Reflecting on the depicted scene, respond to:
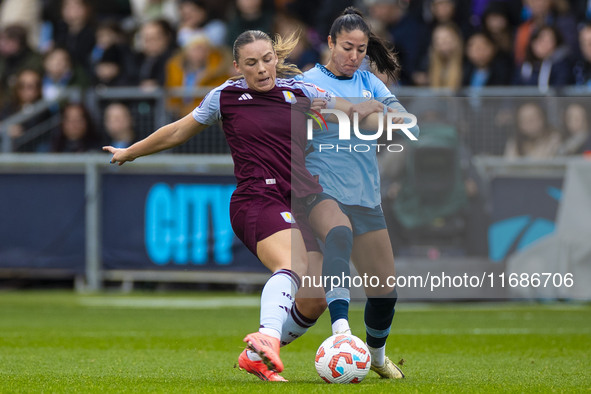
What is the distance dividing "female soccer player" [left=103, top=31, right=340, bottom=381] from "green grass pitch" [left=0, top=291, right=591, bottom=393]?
0.59 metres

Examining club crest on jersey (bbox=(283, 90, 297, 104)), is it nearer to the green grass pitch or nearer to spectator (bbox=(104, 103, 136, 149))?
the green grass pitch

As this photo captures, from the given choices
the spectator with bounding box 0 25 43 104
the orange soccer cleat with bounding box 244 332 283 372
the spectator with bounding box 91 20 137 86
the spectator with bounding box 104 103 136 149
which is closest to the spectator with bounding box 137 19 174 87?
the spectator with bounding box 91 20 137 86

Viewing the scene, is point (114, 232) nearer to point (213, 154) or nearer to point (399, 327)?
point (213, 154)

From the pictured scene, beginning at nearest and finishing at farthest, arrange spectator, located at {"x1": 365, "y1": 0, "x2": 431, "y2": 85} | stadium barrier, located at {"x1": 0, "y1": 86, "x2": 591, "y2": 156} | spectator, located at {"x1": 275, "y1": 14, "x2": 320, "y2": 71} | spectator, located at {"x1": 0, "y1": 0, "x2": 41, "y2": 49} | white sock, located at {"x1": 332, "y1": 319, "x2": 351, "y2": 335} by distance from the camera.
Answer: white sock, located at {"x1": 332, "y1": 319, "x2": 351, "y2": 335} → stadium barrier, located at {"x1": 0, "y1": 86, "x2": 591, "y2": 156} → spectator, located at {"x1": 275, "y1": 14, "x2": 320, "y2": 71} → spectator, located at {"x1": 365, "y1": 0, "x2": 431, "y2": 85} → spectator, located at {"x1": 0, "y1": 0, "x2": 41, "y2": 49}

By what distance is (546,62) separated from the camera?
12891 mm

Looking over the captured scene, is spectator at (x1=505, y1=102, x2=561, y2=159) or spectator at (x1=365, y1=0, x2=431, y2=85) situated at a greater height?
spectator at (x1=365, y1=0, x2=431, y2=85)

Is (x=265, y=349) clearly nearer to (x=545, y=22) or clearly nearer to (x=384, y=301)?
(x=384, y=301)

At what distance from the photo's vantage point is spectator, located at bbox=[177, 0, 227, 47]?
15.1m

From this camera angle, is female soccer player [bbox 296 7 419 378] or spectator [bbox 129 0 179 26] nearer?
female soccer player [bbox 296 7 419 378]

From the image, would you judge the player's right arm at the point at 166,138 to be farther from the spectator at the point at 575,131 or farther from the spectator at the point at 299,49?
the spectator at the point at 299,49

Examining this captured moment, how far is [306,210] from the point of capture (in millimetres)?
6062

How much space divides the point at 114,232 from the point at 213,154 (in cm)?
169

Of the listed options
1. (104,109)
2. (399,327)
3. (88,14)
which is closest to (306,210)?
(399,327)

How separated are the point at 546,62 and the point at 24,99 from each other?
286 inches
